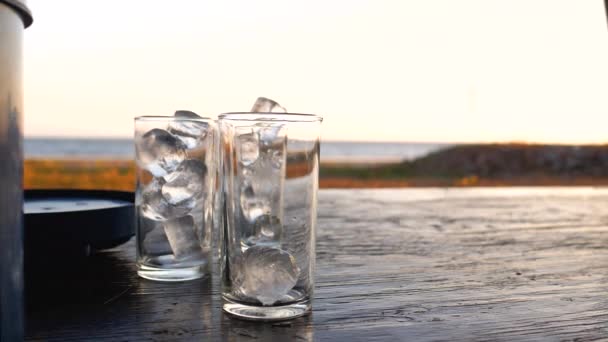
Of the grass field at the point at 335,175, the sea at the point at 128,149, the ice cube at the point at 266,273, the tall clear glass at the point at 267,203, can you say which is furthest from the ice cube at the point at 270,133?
the sea at the point at 128,149

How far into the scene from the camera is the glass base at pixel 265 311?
55cm

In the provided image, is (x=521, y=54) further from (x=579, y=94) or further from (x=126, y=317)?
(x=126, y=317)

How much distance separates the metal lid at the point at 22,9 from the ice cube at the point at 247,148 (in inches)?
8.3

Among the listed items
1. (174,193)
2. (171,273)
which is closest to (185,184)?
(174,193)

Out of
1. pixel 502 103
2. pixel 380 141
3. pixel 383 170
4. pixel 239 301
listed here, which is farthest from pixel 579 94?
pixel 380 141

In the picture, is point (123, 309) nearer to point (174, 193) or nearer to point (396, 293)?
point (174, 193)

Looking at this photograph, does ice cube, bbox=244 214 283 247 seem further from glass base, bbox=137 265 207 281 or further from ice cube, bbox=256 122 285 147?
glass base, bbox=137 265 207 281

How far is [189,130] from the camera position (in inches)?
26.9

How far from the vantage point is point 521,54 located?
30.1 ft

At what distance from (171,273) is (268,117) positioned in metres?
0.27

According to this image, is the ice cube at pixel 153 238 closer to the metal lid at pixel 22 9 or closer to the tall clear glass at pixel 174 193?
the tall clear glass at pixel 174 193

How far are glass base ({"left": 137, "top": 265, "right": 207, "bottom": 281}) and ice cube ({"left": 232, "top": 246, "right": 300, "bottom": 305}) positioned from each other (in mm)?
158

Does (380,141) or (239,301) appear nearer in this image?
(239,301)

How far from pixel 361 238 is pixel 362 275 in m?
0.27
